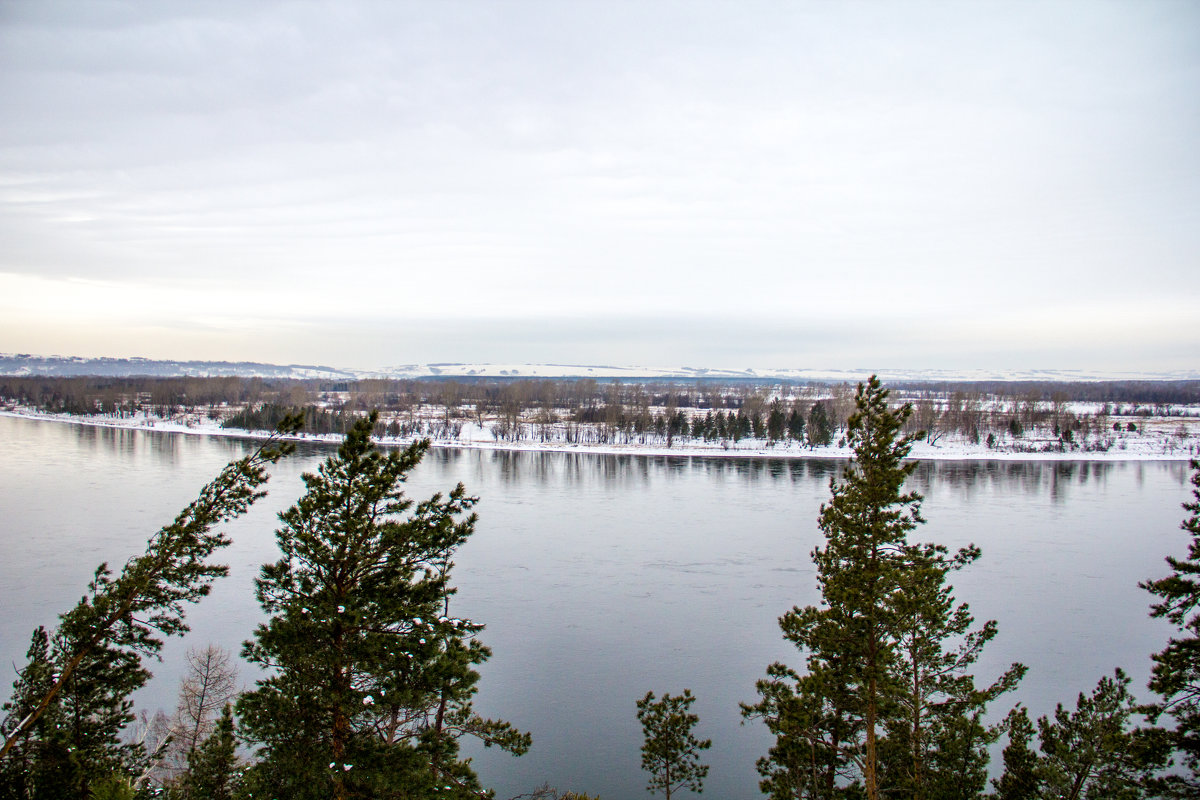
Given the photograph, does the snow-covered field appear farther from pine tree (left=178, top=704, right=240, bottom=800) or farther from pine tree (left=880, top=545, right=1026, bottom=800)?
pine tree (left=880, top=545, right=1026, bottom=800)

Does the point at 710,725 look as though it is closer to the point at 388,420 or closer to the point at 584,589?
the point at 584,589

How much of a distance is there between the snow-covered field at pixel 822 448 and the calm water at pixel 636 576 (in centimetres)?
1257

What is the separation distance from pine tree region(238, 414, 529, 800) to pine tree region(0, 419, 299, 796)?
50 cm

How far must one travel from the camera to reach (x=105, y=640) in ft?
18.3

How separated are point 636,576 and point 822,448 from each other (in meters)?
41.6

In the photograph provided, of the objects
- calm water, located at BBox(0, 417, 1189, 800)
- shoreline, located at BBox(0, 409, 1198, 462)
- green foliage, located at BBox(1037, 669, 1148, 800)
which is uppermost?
green foliage, located at BBox(1037, 669, 1148, 800)

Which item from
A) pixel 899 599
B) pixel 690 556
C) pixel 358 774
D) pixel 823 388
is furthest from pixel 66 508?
pixel 823 388

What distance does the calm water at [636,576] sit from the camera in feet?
41.8

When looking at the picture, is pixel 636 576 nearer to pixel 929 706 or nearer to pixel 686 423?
pixel 929 706

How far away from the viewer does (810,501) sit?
3412cm

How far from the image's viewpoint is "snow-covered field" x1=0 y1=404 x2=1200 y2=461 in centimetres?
5534

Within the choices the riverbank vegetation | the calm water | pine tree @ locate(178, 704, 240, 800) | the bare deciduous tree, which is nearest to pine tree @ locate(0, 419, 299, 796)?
pine tree @ locate(178, 704, 240, 800)

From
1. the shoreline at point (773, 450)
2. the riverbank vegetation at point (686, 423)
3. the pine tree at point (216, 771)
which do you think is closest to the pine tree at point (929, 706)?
the pine tree at point (216, 771)

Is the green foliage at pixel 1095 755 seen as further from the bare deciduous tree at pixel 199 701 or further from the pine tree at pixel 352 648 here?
the bare deciduous tree at pixel 199 701
